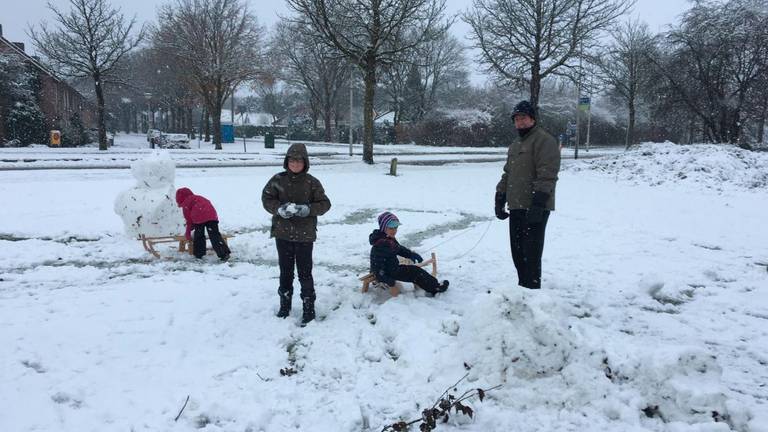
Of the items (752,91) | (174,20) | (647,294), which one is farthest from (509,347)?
(174,20)

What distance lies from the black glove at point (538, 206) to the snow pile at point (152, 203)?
19.2 ft

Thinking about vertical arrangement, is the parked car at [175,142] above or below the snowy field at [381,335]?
above

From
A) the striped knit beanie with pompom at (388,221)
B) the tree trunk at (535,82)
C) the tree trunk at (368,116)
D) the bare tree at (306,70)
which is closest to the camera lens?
the striped knit beanie with pompom at (388,221)

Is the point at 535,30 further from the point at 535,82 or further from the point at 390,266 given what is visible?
the point at 390,266

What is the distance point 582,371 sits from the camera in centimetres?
369

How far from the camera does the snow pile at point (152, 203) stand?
8078 mm

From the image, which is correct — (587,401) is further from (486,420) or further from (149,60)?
(149,60)

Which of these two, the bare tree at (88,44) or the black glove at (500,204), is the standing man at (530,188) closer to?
the black glove at (500,204)

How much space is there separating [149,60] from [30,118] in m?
16.4

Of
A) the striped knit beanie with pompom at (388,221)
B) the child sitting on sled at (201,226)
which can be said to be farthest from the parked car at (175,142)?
the striped knit beanie with pompom at (388,221)

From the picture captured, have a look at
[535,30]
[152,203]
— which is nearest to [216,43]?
[535,30]

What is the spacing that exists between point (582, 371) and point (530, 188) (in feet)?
A: 6.53

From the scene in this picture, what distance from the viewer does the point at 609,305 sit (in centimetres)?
559

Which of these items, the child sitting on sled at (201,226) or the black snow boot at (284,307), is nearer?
the black snow boot at (284,307)
